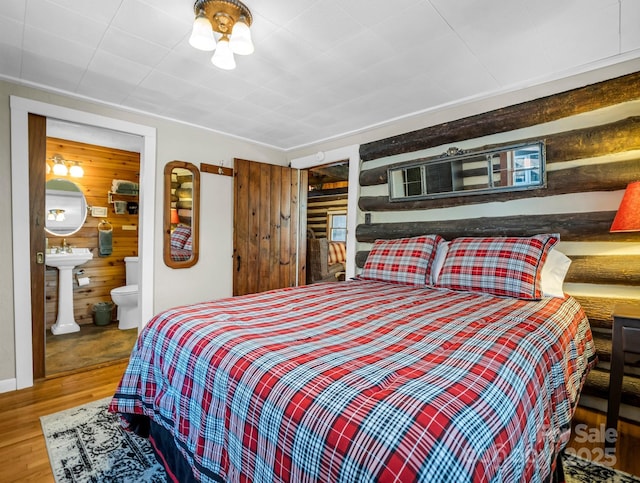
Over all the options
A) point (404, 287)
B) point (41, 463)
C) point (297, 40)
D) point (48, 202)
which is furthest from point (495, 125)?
point (48, 202)

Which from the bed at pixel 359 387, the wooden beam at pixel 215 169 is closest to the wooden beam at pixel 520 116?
the bed at pixel 359 387

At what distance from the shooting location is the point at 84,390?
244 centimetres

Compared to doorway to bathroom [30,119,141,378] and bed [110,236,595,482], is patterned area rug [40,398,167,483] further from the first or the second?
doorway to bathroom [30,119,141,378]

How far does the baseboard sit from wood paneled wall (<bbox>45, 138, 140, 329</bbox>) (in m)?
1.62

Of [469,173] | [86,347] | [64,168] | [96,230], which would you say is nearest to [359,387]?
[469,173]

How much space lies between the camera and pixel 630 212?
68.2 inches

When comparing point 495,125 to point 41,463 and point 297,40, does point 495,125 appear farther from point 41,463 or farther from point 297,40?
point 41,463

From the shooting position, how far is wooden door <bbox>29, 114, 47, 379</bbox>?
2.51 m

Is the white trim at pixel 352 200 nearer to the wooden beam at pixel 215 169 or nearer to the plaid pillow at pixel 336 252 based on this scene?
the wooden beam at pixel 215 169

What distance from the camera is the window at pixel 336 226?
7207mm

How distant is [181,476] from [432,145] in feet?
9.56

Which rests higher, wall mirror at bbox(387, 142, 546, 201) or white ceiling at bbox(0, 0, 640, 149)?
white ceiling at bbox(0, 0, 640, 149)

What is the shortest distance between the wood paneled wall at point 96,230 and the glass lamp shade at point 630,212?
5.07m

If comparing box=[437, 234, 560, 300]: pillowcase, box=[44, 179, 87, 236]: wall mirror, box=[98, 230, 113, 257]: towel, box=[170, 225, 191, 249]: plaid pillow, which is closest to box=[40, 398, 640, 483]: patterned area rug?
box=[437, 234, 560, 300]: pillowcase
